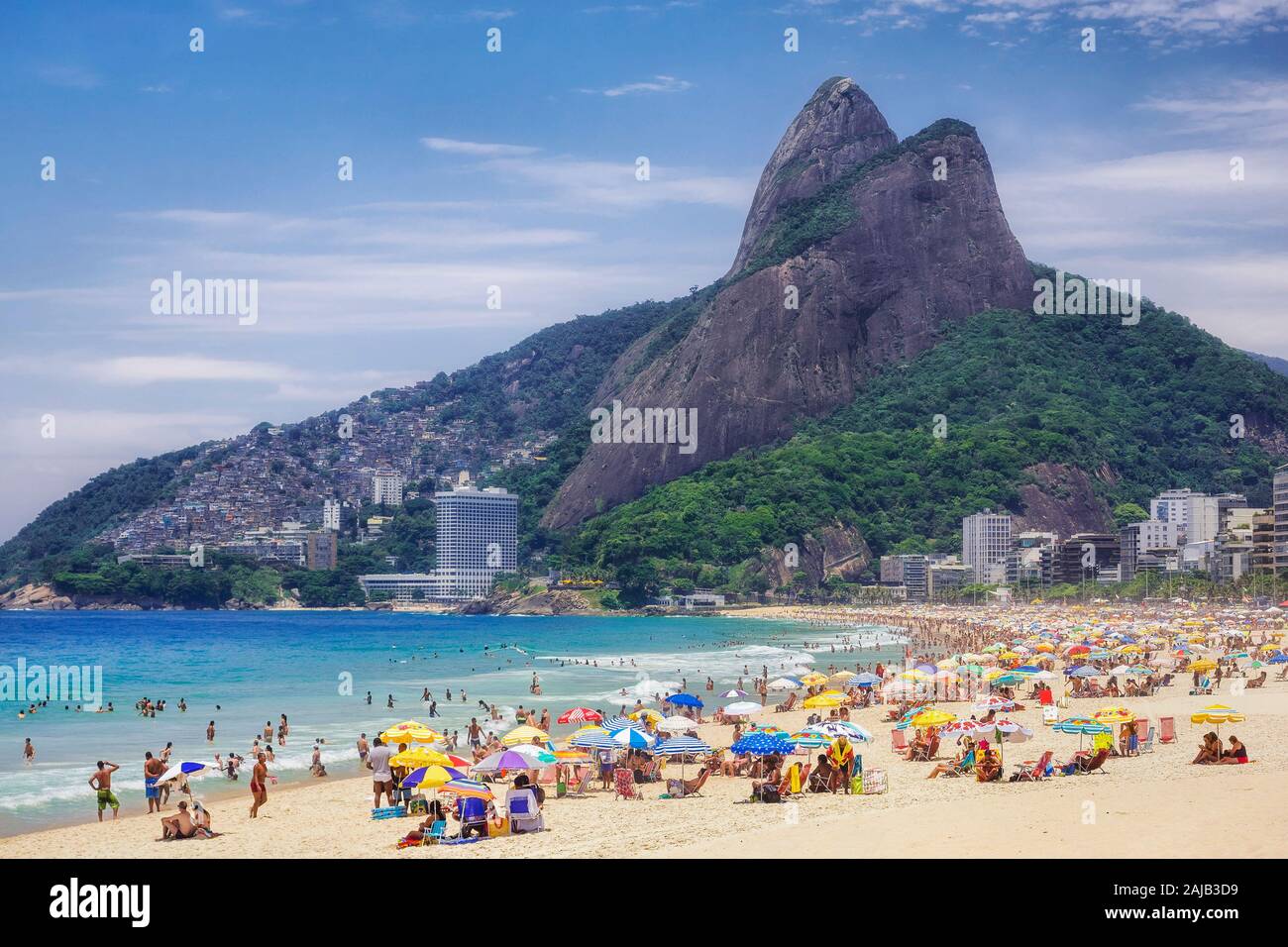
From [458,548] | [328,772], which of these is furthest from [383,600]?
[328,772]

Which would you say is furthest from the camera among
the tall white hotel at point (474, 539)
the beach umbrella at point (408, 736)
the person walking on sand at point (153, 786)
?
the tall white hotel at point (474, 539)

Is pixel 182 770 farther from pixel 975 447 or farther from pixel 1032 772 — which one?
pixel 975 447

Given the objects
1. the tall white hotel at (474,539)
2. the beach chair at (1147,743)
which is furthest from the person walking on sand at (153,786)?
Answer: the tall white hotel at (474,539)

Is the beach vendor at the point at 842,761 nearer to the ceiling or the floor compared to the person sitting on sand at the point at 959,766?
nearer to the ceiling

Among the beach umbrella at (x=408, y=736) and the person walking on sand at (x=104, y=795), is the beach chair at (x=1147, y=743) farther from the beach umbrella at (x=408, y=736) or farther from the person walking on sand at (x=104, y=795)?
the person walking on sand at (x=104, y=795)

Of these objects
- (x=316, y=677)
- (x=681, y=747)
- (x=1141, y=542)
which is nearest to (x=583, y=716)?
(x=681, y=747)
